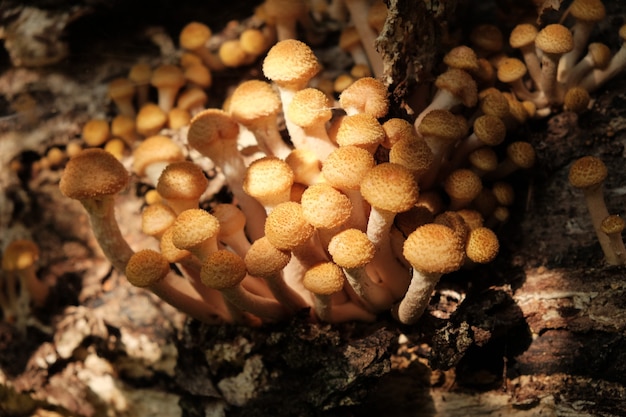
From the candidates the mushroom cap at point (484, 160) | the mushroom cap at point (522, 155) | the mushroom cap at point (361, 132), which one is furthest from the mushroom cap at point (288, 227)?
the mushroom cap at point (522, 155)

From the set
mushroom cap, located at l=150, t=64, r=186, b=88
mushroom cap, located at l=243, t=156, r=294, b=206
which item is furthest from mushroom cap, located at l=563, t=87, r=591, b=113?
mushroom cap, located at l=150, t=64, r=186, b=88

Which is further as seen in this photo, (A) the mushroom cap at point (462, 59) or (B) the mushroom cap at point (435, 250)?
(A) the mushroom cap at point (462, 59)

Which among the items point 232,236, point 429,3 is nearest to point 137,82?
point 232,236

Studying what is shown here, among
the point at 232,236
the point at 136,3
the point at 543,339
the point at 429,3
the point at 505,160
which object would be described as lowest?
the point at 543,339

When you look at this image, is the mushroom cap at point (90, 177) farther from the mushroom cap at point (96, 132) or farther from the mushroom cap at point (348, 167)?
the mushroom cap at point (96, 132)

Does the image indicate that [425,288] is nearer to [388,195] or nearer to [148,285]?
[388,195]

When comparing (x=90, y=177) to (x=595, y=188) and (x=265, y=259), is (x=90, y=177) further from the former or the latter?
(x=595, y=188)
